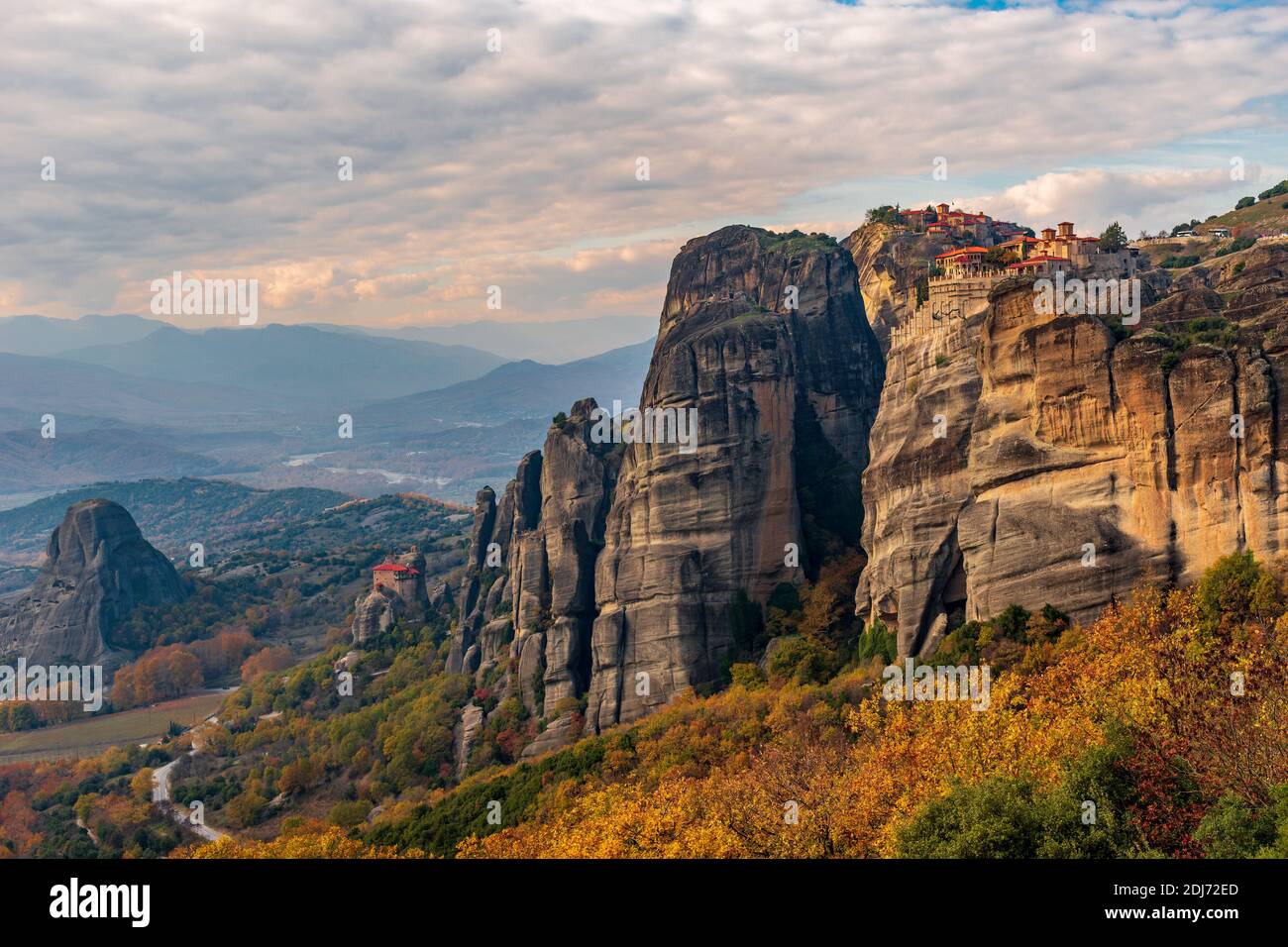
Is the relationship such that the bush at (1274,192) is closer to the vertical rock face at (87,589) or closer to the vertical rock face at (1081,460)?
the vertical rock face at (1081,460)

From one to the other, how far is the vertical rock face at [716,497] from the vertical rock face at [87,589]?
83.9m

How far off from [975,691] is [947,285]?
27.3m

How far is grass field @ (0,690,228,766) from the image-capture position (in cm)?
10100

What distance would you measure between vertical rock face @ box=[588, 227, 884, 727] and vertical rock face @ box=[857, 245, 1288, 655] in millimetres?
13799

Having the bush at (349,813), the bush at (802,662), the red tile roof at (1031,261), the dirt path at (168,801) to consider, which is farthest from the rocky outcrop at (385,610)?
the red tile roof at (1031,261)

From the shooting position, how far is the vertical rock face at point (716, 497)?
68438 millimetres

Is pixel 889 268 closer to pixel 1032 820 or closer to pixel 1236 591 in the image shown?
pixel 1236 591

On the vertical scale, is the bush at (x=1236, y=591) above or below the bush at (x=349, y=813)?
above

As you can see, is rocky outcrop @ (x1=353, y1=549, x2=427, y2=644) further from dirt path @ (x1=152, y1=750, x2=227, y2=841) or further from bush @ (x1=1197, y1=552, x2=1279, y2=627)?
bush @ (x1=1197, y1=552, x2=1279, y2=627)

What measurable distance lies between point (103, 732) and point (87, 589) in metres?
33.4
